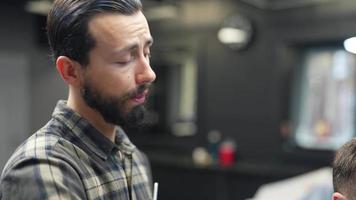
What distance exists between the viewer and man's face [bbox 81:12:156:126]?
3.38 ft

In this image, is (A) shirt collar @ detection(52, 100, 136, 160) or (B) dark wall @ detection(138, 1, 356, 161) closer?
(A) shirt collar @ detection(52, 100, 136, 160)

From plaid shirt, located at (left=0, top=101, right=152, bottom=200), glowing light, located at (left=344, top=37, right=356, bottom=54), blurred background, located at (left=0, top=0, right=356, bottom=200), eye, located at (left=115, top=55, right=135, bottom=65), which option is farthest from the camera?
blurred background, located at (left=0, top=0, right=356, bottom=200)

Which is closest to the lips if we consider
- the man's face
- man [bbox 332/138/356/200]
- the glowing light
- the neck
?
the man's face

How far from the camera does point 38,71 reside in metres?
5.68

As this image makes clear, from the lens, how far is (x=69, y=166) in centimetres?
99

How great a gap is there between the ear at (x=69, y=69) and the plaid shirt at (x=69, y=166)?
0.08 m

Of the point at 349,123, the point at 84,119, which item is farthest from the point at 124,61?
the point at 349,123

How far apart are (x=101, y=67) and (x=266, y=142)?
11.8 feet

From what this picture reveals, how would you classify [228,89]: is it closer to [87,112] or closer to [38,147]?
[87,112]

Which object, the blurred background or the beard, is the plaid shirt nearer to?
the beard

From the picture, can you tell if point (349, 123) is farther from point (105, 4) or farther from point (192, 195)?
point (105, 4)

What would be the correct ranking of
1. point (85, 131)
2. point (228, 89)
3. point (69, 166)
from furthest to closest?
point (228, 89)
point (85, 131)
point (69, 166)

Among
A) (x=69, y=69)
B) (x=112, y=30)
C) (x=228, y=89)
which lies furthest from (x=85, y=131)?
(x=228, y=89)

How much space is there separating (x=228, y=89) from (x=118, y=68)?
3739 millimetres
